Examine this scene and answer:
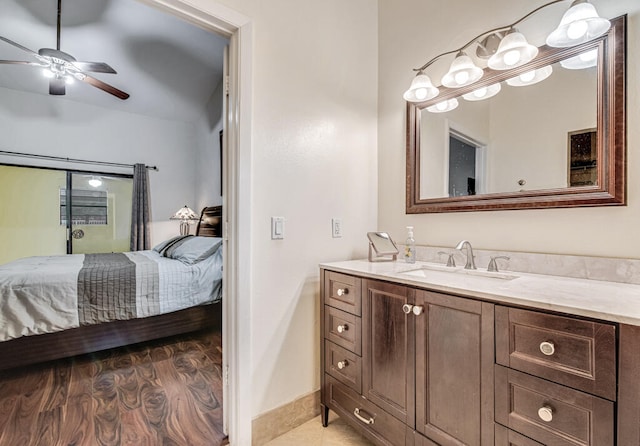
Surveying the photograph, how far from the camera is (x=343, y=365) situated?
→ 1496mm

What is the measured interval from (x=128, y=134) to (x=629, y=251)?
5.88m

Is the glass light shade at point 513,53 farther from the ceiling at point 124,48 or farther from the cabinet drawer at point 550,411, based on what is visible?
the ceiling at point 124,48

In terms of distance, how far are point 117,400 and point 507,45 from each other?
2.93 meters

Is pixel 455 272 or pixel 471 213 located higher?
pixel 471 213

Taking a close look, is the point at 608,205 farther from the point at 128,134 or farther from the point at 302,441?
the point at 128,134

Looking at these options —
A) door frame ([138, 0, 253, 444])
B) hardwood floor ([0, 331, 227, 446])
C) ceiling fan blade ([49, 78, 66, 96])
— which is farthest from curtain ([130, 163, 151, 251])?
door frame ([138, 0, 253, 444])

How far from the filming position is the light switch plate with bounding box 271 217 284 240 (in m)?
1.58

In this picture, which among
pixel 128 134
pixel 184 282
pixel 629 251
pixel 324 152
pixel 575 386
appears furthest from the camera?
pixel 128 134

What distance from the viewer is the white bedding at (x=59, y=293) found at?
2.06 metres

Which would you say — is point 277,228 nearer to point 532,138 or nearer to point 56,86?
point 532,138

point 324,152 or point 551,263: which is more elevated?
point 324,152

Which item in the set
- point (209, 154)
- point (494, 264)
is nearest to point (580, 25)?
point (494, 264)

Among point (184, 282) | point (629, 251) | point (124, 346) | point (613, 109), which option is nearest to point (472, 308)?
point (629, 251)

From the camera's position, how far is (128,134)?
478 centimetres
